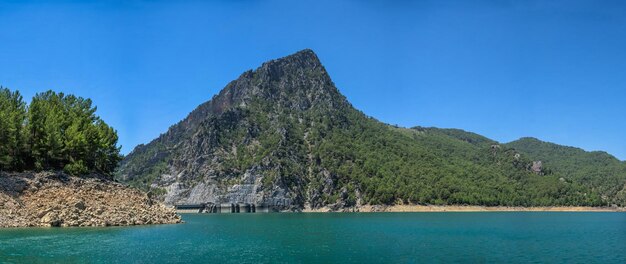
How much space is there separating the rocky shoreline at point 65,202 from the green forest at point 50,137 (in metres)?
5.03

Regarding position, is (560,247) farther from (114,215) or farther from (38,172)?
(38,172)

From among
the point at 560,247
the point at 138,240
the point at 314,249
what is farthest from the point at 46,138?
the point at 560,247

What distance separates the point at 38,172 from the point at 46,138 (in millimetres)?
7494

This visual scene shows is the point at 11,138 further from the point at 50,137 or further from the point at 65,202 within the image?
the point at 65,202

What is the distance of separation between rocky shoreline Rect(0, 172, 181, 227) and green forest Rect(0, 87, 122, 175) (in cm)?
503

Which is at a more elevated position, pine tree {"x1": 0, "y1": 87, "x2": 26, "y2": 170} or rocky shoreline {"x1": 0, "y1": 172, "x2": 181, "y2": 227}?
pine tree {"x1": 0, "y1": 87, "x2": 26, "y2": 170}

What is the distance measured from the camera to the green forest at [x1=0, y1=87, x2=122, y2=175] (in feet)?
291

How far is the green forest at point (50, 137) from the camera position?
3489 inches

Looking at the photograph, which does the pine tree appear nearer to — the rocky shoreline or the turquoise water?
the rocky shoreline

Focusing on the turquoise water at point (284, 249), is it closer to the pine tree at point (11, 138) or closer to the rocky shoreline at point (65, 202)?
the rocky shoreline at point (65, 202)

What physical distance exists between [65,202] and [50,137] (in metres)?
15.5

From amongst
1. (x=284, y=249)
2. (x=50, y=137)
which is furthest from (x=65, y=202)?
(x=284, y=249)

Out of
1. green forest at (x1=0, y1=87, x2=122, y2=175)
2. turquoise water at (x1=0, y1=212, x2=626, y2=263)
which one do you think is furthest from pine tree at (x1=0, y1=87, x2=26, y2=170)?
turquoise water at (x1=0, y1=212, x2=626, y2=263)

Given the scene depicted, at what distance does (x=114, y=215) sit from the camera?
89.4 meters
